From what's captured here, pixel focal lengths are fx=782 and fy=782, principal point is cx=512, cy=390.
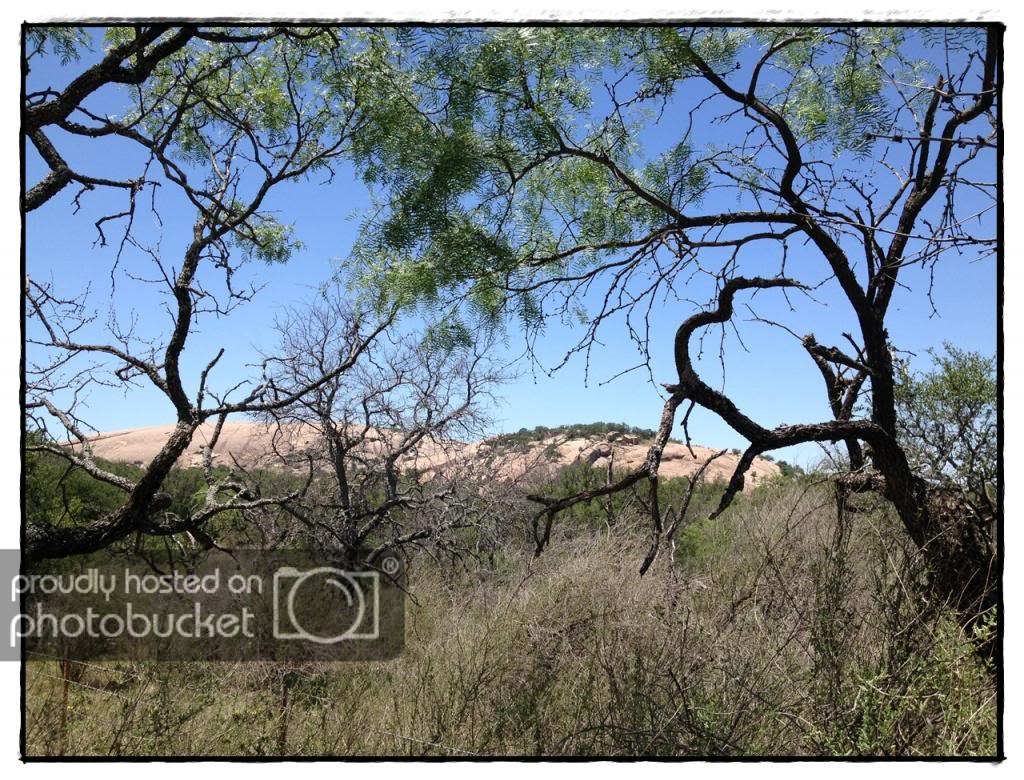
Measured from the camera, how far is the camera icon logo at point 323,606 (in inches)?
195

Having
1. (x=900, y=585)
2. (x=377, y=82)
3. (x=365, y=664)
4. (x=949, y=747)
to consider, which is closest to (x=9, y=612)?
(x=377, y=82)

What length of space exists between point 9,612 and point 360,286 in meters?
1.68

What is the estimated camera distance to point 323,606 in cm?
519

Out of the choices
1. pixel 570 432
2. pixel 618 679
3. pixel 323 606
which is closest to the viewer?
pixel 618 679

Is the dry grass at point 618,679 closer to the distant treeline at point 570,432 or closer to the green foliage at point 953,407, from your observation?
the green foliage at point 953,407

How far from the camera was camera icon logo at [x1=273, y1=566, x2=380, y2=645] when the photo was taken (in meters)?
4.95

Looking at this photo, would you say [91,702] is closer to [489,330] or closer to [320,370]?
[489,330]

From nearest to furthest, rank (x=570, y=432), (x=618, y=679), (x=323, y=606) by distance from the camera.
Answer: (x=618, y=679) < (x=323, y=606) < (x=570, y=432)

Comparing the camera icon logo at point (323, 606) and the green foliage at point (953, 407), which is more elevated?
the green foliage at point (953, 407)

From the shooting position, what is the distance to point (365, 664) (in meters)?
4.32

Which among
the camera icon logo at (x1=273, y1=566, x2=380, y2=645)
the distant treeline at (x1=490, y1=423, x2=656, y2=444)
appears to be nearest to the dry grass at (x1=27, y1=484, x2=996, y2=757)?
the camera icon logo at (x1=273, y1=566, x2=380, y2=645)

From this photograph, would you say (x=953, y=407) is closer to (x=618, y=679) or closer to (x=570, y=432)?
(x=618, y=679)

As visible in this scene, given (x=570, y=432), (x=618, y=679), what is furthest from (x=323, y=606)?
(x=570, y=432)

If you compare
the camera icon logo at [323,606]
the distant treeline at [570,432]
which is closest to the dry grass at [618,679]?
the camera icon logo at [323,606]
